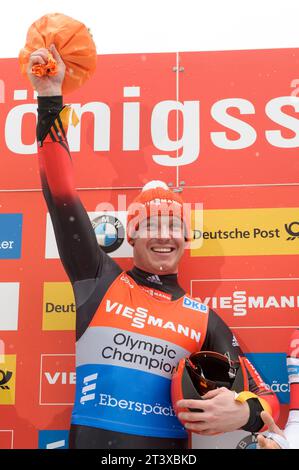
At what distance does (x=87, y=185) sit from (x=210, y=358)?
4.05ft

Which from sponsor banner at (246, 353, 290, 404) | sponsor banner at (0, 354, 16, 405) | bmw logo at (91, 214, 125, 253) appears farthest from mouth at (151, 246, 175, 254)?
sponsor banner at (0, 354, 16, 405)

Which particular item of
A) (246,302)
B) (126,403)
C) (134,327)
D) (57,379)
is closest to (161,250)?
(134,327)

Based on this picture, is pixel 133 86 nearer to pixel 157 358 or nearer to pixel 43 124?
pixel 43 124

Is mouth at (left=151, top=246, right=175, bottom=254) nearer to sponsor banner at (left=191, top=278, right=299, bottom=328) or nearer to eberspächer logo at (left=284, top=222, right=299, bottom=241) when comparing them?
sponsor banner at (left=191, top=278, right=299, bottom=328)

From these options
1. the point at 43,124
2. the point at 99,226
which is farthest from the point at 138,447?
the point at 43,124

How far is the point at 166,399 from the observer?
305 cm

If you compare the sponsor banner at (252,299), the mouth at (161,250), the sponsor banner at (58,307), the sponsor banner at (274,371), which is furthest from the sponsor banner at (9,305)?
the sponsor banner at (274,371)

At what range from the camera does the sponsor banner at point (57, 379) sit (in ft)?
11.5

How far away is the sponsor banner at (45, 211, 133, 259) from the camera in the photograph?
365 centimetres

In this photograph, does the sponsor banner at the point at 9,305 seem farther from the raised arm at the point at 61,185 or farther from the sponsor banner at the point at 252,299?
the sponsor banner at the point at 252,299

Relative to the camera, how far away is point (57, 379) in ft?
11.5

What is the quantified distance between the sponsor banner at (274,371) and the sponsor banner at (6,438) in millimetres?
1218

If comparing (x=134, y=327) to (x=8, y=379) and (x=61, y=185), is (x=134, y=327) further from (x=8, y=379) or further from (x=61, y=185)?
(x=8, y=379)

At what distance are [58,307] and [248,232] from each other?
1.04 m
